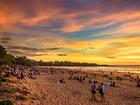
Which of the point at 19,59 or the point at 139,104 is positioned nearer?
the point at 139,104

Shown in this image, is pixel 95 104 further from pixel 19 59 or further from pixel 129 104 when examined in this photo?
pixel 19 59

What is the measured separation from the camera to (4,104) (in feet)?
59.7

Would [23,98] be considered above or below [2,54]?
below

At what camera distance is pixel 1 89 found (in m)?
24.7

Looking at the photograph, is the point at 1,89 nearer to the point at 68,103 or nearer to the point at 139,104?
the point at 68,103

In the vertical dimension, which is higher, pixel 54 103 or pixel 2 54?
pixel 2 54

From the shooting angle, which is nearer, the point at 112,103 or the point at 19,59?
the point at 112,103

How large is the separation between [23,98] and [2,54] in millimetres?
100730

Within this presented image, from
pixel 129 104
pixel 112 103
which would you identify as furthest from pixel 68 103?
pixel 129 104

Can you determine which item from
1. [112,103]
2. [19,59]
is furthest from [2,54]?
[112,103]

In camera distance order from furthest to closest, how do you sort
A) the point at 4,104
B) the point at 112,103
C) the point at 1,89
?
the point at 112,103 < the point at 1,89 < the point at 4,104

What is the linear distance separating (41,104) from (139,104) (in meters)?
13.0

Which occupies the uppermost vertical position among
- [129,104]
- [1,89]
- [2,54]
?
[2,54]

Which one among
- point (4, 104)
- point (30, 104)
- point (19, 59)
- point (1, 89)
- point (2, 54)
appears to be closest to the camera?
point (4, 104)
